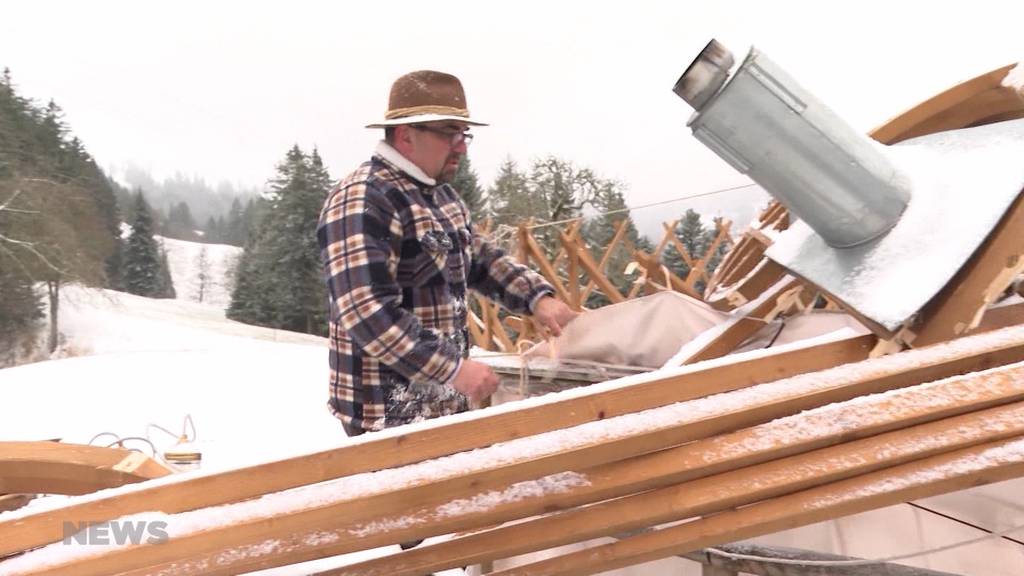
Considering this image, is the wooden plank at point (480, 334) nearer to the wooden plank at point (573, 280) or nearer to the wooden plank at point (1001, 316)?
the wooden plank at point (573, 280)

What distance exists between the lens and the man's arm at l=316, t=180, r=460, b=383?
2.46 feet

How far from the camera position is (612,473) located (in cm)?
38

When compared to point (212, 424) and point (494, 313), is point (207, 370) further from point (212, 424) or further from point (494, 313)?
point (494, 313)

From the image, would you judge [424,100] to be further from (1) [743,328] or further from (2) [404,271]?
(1) [743,328]

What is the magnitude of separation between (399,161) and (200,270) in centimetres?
637

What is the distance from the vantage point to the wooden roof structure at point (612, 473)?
361 mm

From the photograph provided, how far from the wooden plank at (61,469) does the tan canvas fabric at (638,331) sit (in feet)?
1.95

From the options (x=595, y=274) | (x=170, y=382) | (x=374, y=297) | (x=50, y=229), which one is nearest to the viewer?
(x=374, y=297)

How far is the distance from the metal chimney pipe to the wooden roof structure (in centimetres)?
14

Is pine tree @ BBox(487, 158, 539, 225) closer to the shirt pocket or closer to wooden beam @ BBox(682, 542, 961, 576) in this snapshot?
the shirt pocket

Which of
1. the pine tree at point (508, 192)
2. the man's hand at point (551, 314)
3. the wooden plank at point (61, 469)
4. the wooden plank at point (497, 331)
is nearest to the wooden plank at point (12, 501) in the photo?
the wooden plank at point (61, 469)

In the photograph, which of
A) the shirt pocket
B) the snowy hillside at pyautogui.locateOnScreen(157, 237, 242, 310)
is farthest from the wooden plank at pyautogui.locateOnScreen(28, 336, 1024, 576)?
the snowy hillside at pyautogui.locateOnScreen(157, 237, 242, 310)

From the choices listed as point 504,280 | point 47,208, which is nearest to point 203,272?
point 47,208

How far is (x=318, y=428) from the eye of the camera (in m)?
3.26
